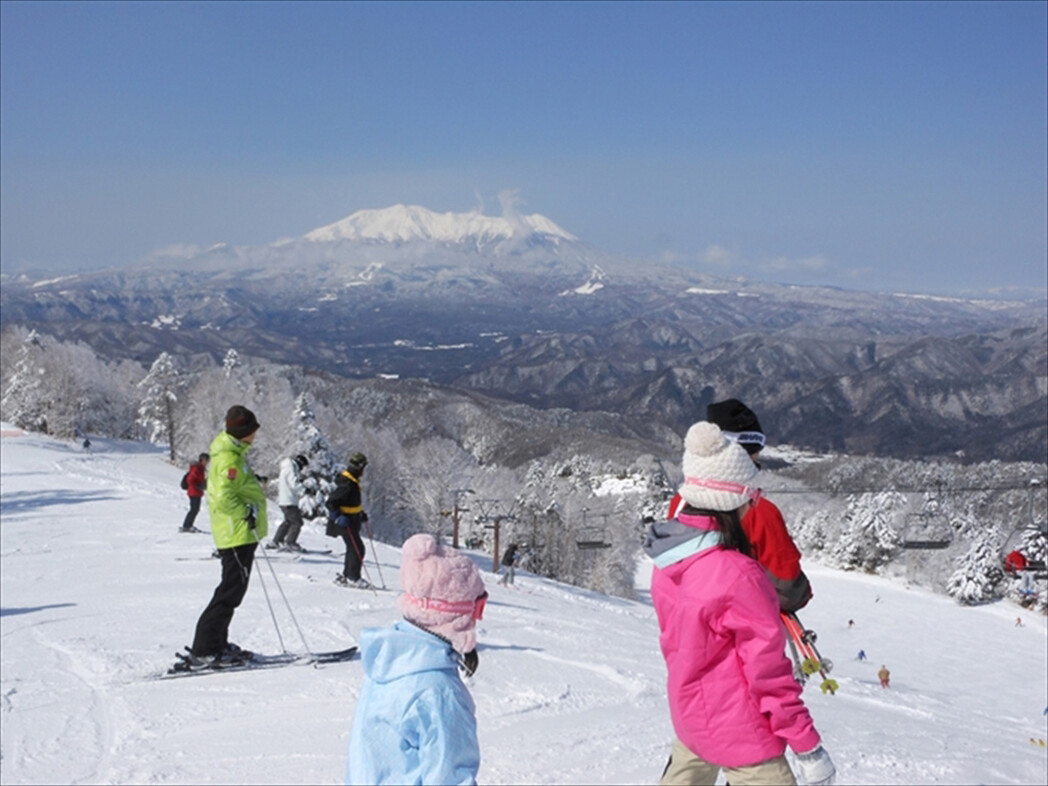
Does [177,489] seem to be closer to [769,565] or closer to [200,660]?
[200,660]

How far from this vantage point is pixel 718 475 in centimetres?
340

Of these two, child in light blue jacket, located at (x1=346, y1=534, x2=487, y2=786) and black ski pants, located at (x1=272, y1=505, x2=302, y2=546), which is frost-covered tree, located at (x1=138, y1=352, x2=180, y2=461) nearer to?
black ski pants, located at (x1=272, y1=505, x2=302, y2=546)

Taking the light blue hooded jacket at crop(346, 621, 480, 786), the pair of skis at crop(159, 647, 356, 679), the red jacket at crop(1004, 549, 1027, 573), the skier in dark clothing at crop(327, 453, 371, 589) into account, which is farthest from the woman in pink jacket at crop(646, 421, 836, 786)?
Result: the red jacket at crop(1004, 549, 1027, 573)

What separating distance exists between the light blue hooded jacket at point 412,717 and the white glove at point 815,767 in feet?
3.98

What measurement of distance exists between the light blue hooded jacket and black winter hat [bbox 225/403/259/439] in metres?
5.21

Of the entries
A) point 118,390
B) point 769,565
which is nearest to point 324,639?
point 769,565

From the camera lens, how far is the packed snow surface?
6.20 meters

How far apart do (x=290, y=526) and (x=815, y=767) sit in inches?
530

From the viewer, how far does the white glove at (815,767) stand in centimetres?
306

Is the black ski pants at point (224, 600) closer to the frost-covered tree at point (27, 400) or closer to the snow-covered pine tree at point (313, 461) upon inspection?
the snow-covered pine tree at point (313, 461)

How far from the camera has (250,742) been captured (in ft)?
20.9

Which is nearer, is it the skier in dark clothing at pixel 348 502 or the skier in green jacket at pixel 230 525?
the skier in green jacket at pixel 230 525

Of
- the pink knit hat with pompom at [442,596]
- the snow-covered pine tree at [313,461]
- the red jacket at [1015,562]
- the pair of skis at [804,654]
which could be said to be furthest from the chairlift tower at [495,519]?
the pink knit hat with pompom at [442,596]

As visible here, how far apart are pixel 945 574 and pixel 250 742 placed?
65.1 metres
